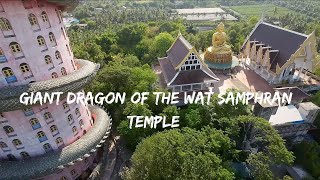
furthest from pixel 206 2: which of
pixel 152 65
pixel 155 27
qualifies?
pixel 152 65

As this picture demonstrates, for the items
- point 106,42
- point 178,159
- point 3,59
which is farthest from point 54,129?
point 106,42

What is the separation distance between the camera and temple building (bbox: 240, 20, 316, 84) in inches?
1430

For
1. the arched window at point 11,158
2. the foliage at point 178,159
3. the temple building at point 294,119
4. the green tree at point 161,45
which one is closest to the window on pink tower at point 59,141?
the arched window at point 11,158

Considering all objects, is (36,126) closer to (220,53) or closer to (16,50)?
(16,50)

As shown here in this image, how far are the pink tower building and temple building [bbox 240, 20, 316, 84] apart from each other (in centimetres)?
2812

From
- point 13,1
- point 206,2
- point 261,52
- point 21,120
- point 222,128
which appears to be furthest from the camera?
point 206,2

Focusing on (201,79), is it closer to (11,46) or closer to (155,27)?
(11,46)

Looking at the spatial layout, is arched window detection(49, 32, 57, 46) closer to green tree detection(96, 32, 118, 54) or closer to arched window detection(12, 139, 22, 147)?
arched window detection(12, 139, 22, 147)

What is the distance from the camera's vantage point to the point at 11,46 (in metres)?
19.3

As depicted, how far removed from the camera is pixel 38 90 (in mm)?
19422

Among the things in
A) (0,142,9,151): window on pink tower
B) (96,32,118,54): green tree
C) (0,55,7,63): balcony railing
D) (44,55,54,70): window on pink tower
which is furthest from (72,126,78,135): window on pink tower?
(96,32,118,54): green tree

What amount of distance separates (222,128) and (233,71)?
1885cm

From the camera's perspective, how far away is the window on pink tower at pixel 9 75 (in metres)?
19.6

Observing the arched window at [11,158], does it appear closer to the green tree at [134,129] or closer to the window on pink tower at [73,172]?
the window on pink tower at [73,172]
